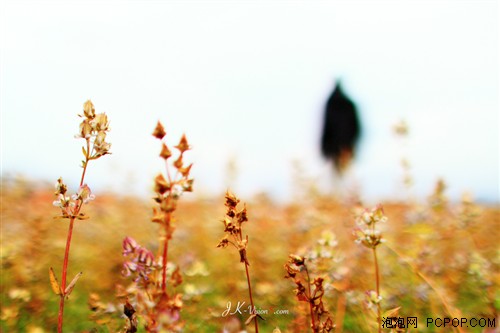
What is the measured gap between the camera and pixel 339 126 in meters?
11.4

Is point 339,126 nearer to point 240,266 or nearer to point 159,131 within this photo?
point 240,266

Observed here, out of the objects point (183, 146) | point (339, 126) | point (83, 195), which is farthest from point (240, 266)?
point (339, 126)

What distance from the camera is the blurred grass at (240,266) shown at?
6.49 ft

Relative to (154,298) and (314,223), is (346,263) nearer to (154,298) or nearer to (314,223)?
(314,223)

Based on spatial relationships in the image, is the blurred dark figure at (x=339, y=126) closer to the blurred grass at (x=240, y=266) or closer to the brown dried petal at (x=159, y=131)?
the blurred grass at (x=240, y=266)

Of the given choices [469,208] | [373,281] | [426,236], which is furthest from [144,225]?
[469,208]

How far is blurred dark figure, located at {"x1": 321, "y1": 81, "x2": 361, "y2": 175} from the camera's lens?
1130 cm

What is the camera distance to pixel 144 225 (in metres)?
3.68

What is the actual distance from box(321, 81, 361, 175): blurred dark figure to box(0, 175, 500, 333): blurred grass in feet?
22.0

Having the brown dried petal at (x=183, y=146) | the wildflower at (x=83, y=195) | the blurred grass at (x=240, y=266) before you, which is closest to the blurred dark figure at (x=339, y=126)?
the blurred grass at (x=240, y=266)

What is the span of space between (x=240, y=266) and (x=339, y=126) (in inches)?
351

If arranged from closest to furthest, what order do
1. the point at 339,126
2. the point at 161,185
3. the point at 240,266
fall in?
1. the point at 161,185
2. the point at 240,266
3. the point at 339,126

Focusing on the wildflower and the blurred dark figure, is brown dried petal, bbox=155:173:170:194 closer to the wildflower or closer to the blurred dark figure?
the wildflower

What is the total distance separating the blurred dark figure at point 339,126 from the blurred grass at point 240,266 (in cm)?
669
